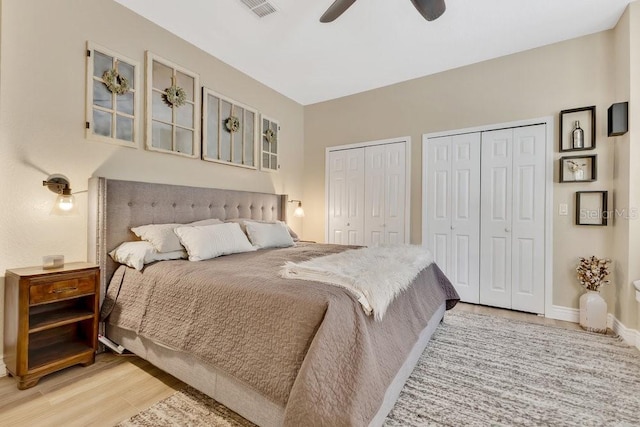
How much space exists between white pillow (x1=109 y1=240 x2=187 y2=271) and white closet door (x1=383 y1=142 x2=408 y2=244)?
268cm

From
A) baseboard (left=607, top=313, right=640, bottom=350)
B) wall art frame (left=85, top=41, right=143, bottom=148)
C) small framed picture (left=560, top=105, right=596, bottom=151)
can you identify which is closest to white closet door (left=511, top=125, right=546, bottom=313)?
small framed picture (left=560, top=105, right=596, bottom=151)

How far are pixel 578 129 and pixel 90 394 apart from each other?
180 inches

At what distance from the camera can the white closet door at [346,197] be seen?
4.27 metres

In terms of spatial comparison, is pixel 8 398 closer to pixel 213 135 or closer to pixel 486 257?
pixel 213 135

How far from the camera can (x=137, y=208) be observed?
2.47 m

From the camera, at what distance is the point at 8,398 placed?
1.67 m

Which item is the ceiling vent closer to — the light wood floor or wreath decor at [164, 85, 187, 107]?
wreath decor at [164, 85, 187, 107]

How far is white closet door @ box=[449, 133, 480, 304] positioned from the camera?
3.44 meters

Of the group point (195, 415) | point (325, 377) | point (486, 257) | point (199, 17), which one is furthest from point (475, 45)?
point (195, 415)

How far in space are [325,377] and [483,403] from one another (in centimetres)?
113

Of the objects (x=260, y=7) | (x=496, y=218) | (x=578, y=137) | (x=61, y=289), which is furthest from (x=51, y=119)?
(x=578, y=137)

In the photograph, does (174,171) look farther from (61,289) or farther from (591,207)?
(591,207)

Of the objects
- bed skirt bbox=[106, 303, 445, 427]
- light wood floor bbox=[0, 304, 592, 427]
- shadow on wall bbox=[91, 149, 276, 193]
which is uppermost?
shadow on wall bbox=[91, 149, 276, 193]

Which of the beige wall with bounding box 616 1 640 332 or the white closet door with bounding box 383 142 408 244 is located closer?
the beige wall with bounding box 616 1 640 332
